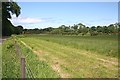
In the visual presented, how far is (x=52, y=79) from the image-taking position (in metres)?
9.93

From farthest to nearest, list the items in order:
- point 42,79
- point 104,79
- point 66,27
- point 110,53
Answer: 1. point 66,27
2. point 110,53
3. point 104,79
4. point 42,79

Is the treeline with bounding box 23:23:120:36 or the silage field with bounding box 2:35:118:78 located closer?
the silage field with bounding box 2:35:118:78

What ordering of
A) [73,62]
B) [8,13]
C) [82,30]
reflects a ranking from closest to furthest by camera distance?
1. [73,62]
2. [8,13]
3. [82,30]

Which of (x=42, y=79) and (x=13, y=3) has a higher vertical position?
(x=13, y=3)

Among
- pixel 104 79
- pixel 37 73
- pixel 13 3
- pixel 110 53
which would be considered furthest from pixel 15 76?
pixel 13 3

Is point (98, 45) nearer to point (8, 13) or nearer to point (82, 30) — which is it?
point (8, 13)

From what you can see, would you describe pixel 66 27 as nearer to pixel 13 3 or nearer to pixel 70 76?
pixel 13 3

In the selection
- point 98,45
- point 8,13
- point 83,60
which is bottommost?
point 83,60

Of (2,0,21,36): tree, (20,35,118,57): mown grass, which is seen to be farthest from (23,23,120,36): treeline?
(20,35,118,57): mown grass

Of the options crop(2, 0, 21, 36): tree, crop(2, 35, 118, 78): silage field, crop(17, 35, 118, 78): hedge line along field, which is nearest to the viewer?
crop(2, 35, 118, 78): silage field

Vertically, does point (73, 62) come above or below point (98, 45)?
below

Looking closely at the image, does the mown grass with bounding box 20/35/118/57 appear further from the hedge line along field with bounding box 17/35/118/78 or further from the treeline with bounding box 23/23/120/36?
the treeline with bounding box 23/23/120/36

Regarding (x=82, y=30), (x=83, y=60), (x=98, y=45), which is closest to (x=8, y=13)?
(x=98, y=45)

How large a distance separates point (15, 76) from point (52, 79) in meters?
1.52
